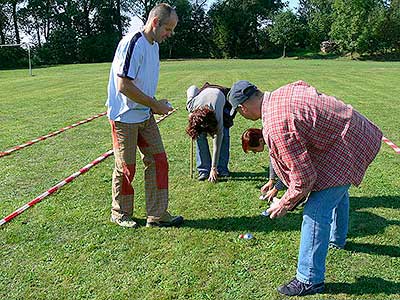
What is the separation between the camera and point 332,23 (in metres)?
54.0

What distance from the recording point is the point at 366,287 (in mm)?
3230

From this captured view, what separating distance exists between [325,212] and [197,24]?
55.5 m

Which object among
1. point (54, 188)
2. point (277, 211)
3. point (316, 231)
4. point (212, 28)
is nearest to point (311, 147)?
point (277, 211)

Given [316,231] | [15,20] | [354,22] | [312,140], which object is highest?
[15,20]

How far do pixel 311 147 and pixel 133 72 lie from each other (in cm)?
162

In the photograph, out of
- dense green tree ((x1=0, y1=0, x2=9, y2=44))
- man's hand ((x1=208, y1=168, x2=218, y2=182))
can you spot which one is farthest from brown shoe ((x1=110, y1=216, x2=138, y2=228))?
dense green tree ((x1=0, y1=0, x2=9, y2=44))

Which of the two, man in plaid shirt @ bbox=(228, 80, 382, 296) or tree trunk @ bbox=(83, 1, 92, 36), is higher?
tree trunk @ bbox=(83, 1, 92, 36)

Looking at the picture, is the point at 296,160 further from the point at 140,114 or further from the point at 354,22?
the point at 354,22

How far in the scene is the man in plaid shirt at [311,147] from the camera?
271 centimetres

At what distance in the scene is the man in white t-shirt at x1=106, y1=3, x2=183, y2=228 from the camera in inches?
142

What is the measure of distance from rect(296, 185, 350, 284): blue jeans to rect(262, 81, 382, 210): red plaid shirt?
0.08 m

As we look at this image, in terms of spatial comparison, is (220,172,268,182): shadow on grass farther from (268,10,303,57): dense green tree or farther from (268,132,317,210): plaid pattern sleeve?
(268,10,303,57): dense green tree

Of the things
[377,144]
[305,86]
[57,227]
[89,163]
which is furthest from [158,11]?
[89,163]

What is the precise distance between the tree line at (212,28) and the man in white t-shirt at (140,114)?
46536 millimetres
